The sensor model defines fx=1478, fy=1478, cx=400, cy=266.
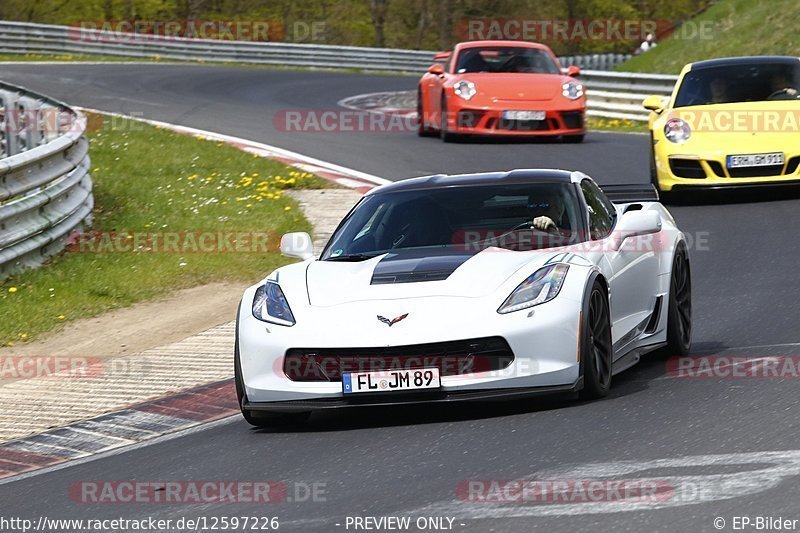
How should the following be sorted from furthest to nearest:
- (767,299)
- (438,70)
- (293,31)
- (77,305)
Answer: (293,31) → (438,70) → (77,305) → (767,299)

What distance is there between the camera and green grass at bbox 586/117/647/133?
24119 millimetres

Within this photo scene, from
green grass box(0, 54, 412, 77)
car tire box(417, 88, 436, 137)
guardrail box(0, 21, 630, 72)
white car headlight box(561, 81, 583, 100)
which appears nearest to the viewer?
white car headlight box(561, 81, 583, 100)

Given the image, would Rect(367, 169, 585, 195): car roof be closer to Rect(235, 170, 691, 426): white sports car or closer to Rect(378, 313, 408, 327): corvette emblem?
Rect(235, 170, 691, 426): white sports car

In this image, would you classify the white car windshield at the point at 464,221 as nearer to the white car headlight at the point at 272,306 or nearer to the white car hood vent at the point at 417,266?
the white car hood vent at the point at 417,266

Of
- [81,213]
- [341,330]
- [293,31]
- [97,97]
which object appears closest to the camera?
[341,330]

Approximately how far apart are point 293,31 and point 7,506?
2054 inches

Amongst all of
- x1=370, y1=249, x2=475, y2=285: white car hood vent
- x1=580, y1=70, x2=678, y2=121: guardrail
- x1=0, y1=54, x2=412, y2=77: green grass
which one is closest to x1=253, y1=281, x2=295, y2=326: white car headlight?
x1=370, y1=249, x2=475, y2=285: white car hood vent

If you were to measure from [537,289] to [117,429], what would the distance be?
242 cm

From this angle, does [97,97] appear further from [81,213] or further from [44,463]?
[44,463]

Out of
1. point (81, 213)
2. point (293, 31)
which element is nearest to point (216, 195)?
point (81, 213)

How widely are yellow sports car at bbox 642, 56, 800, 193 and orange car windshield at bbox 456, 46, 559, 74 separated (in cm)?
536

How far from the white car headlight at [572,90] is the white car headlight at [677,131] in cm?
529

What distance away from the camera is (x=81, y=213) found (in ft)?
45.6

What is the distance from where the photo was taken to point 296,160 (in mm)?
18422
